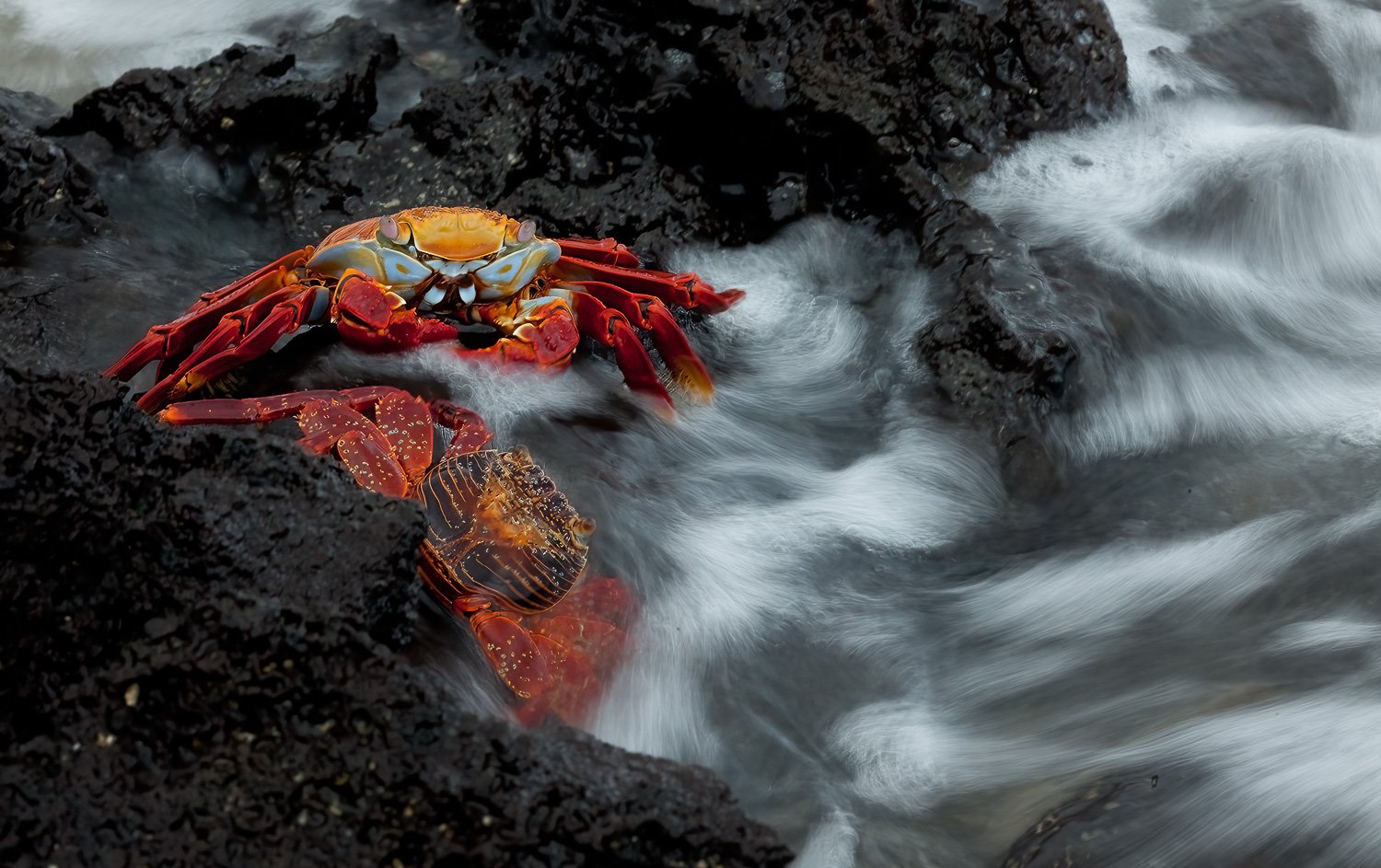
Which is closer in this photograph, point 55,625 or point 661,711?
point 55,625

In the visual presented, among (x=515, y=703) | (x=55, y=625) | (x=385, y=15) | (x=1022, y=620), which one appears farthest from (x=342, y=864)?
(x=385, y=15)

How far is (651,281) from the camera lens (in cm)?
448

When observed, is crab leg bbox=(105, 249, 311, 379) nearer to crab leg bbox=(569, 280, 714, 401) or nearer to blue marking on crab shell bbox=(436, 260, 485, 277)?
blue marking on crab shell bbox=(436, 260, 485, 277)

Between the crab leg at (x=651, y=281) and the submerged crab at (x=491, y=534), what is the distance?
1.04 m

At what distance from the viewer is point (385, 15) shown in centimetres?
571

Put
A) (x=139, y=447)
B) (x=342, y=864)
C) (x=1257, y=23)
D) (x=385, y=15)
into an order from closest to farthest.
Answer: (x=342, y=864) → (x=139, y=447) → (x=385, y=15) → (x=1257, y=23)

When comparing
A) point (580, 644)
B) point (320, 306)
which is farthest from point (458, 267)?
point (580, 644)

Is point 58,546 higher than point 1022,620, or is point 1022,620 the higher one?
point 58,546

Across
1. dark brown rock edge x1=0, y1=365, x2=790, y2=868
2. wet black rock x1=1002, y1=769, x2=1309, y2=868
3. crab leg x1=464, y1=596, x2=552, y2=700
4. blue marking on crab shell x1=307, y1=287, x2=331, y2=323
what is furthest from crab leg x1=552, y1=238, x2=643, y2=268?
wet black rock x1=1002, y1=769, x2=1309, y2=868

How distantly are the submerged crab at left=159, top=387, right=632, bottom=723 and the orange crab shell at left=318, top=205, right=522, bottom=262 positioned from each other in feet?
2.64

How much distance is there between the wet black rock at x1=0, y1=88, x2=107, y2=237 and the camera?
4.30 meters

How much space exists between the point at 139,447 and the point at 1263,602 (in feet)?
9.30

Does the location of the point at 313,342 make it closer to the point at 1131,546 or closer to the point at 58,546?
the point at 58,546

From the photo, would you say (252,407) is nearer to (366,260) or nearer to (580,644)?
(366,260)
